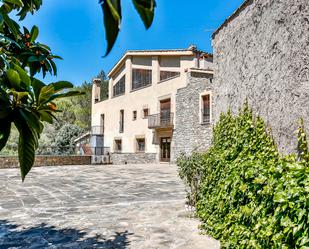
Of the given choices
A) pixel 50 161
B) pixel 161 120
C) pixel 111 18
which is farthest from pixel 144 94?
pixel 111 18

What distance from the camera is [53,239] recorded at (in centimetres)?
427

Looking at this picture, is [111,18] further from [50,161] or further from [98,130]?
[98,130]

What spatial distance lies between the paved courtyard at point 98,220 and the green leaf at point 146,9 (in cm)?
376

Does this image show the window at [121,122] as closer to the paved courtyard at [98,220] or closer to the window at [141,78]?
the window at [141,78]

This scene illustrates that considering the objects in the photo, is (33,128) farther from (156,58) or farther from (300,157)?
(156,58)

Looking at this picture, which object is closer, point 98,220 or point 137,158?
point 98,220

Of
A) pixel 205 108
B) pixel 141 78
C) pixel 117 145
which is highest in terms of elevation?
pixel 141 78

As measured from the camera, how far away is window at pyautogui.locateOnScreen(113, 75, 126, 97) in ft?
89.0

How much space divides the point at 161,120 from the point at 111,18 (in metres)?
20.6

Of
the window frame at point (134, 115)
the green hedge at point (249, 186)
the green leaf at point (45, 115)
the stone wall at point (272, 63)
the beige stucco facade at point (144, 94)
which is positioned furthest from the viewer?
the window frame at point (134, 115)

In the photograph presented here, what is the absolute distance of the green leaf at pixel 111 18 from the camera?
0.62 metres

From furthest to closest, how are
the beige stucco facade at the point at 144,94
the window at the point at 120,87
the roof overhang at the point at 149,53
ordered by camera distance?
1. the window at the point at 120,87
2. the roof overhang at the point at 149,53
3. the beige stucco facade at the point at 144,94

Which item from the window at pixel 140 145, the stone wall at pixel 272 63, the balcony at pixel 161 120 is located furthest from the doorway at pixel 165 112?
the stone wall at pixel 272 63

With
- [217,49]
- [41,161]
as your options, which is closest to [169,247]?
[217,49]
